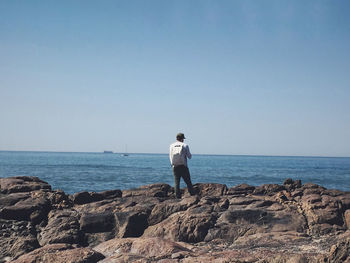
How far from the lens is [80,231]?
9.88 meters

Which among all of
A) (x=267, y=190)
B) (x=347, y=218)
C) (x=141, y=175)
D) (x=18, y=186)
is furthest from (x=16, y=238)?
(x=141, y=175)

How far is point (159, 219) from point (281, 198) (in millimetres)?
4876

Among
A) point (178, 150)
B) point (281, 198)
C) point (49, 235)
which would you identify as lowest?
point (49, 235)

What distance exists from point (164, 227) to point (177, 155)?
3.60 meters

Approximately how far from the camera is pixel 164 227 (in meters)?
9.84

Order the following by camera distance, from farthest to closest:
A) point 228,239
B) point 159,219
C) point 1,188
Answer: point 1,188
point 159,219
point 228,239

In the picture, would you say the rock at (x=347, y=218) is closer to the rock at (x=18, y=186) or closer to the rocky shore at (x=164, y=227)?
the rocky shore at (x=164, y=227)

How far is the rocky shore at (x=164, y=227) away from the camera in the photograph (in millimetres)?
6832

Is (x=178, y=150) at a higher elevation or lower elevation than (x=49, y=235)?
higher

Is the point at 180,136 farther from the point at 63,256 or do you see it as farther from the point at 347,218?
the point at 63,256

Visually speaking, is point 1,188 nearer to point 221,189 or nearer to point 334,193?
point 221,189

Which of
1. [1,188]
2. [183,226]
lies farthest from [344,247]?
[1,188]

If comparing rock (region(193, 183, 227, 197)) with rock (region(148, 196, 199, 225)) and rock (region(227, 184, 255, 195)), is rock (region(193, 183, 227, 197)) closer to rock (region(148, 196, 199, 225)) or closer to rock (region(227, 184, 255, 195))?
rock (region(227, 184, 255, 195))

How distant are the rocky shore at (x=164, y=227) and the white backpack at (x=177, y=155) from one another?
1.73 meters
